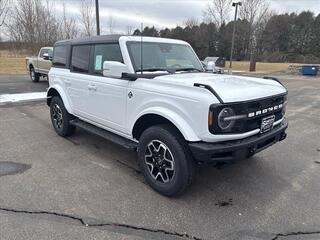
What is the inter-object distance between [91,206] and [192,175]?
1.19 metres

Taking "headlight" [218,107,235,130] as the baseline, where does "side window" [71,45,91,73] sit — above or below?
above

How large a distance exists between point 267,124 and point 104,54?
261 cm

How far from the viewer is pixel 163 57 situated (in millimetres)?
4570

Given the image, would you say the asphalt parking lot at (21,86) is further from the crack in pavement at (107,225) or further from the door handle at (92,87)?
the crack in pavement at (107,225)

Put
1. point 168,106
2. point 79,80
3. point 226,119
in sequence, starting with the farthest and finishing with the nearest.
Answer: point 79,80 → point 168,106 → point 226,119

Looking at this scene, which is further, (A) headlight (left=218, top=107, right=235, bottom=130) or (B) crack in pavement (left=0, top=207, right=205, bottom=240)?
(A) headlight (left=218, top=107, right=235, bottom=130)

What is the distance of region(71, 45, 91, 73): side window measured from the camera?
511cm

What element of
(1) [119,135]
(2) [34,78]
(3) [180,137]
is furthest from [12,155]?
(2) [34,78]

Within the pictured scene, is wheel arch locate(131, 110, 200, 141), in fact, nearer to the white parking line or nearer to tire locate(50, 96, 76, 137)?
tire locate(50, 96, 76, 137)

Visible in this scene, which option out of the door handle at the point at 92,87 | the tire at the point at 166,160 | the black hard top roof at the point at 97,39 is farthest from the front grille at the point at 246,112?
the door handle at the point at 92,87

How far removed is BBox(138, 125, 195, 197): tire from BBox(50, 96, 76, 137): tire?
2.41 meters

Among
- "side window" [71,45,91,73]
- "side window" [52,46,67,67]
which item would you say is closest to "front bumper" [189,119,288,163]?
"side window" [71,45,91,73]

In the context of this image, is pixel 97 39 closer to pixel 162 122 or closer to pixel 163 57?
pixel 163 57

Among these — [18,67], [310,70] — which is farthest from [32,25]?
[310,70]
